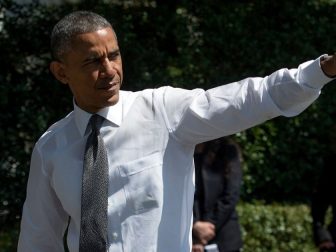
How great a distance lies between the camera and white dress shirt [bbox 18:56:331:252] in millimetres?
3301

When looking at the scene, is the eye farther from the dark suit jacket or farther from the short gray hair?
the dark suit jacket

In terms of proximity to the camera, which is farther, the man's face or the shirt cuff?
the man's face

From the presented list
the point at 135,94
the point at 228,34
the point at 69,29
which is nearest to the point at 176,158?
the point at 135,94

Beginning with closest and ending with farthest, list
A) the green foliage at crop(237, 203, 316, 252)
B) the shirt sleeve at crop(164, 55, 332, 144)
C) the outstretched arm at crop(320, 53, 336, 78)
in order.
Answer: the outstretched arm at crop(320, 53, 336, 78), the shirt sleeve at crop(164, 55, 332, 144), the green foliage at crop(237, 203, 316, 252)

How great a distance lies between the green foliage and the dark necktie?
4.45 m

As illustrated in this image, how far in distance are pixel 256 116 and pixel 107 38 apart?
665 mm

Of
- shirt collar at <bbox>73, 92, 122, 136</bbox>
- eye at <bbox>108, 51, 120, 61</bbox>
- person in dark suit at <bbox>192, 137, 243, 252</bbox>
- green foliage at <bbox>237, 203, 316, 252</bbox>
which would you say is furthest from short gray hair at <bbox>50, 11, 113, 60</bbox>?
green foliage at <bbox>237, 203, 316, 252</bbox>

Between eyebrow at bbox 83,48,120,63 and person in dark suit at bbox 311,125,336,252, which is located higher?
eyebrow at bbox 83,48,120,63

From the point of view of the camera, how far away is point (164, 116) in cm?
345

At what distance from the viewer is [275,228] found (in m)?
7.99

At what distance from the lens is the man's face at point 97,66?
3.41 m

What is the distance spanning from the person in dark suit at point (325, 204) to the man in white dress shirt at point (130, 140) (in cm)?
312

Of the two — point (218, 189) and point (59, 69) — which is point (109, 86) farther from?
point (218, 189)

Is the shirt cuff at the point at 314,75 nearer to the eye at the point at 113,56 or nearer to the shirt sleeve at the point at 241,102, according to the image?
the shirt sleeve at the point at 241,102
